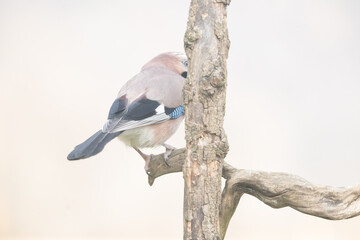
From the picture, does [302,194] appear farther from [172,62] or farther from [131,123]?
[172,62]

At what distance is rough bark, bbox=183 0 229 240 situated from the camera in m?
1.82

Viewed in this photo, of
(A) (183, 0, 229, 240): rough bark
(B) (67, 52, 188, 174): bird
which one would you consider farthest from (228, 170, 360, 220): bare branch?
(B) (67, 52, 188, 174): bird

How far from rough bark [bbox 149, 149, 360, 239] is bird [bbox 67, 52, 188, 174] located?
1.92ft

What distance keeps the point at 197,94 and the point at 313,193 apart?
56cm

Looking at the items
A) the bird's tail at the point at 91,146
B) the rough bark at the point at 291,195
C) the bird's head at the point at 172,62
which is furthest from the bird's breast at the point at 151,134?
the rough bark at the point at 291,195

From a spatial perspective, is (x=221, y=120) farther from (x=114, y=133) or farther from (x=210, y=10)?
(x=114, y=133)

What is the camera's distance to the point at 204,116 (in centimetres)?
185

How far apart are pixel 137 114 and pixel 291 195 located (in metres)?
0.90

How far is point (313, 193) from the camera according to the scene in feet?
6.31

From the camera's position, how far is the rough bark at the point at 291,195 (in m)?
1.92

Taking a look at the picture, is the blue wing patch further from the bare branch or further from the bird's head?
the bare branch

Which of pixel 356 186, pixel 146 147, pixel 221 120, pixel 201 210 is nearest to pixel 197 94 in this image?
pixel 221 120

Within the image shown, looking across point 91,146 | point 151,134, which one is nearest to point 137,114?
point 151,134

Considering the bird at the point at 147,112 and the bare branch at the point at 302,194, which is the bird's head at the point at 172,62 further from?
the bare branch at the point at 302,194
